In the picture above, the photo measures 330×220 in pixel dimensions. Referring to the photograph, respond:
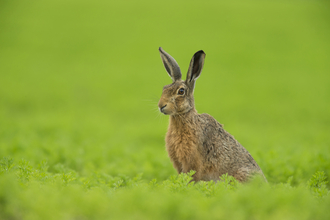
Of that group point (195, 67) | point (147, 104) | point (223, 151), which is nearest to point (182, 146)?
point (223, 151)

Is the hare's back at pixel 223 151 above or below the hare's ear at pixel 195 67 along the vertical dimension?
below

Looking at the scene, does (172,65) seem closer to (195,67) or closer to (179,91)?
(195,67)

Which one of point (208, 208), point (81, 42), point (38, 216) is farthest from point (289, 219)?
point (81, 42)

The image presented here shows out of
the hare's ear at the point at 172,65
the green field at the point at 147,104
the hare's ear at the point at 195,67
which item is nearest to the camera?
the green field at the point at 147,104

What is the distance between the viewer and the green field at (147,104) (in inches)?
146

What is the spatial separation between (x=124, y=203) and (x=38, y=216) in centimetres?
86

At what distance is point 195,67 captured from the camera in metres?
6.14

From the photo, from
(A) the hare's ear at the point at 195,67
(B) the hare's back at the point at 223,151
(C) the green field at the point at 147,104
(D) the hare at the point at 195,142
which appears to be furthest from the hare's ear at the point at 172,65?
(B) the hare's back at the point at 223,151

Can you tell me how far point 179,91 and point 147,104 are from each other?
1878cm

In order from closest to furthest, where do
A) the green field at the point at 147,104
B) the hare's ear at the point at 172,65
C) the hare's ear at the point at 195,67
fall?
the green field at the point at 147,104 → the hare's ear at the point at 195,67 → the hare's ear at the point at 172,65

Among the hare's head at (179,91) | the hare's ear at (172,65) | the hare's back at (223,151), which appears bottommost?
the hare's back at (223,151)

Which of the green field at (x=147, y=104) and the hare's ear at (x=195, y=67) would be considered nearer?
the green field at (x=147, y=104)

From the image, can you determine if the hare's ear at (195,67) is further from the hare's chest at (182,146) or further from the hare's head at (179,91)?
the hare's chest at (182,146)

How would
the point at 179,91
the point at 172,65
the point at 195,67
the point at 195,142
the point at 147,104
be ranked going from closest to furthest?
the point at 195,142 < the point at 179,91 < the point at 195,67 < the point at 172,65 < the point at 147,104
